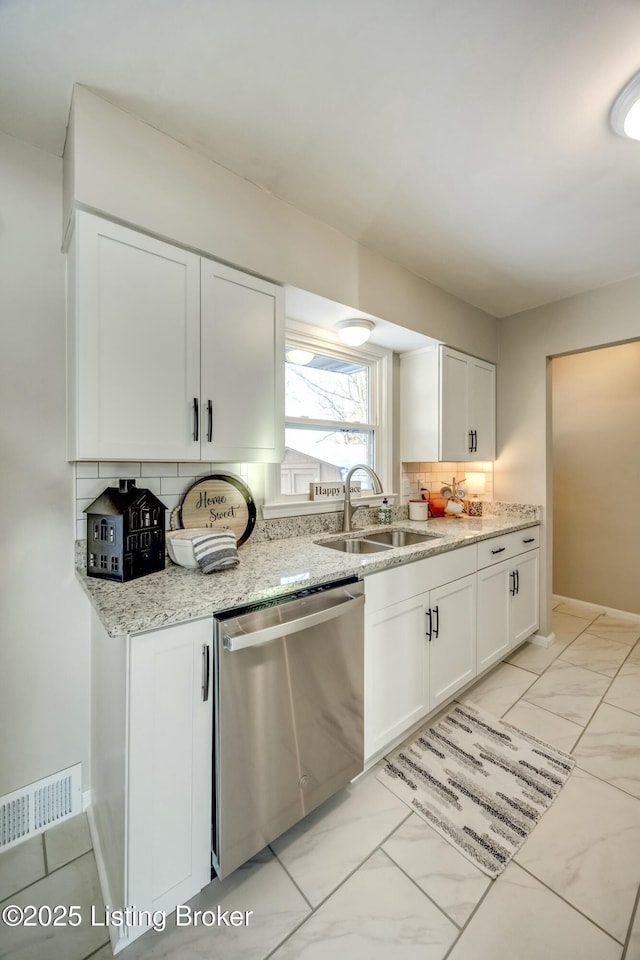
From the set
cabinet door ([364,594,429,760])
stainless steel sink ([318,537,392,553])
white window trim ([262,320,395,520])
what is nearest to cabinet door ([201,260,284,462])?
white window trim ([262,320,395,520])

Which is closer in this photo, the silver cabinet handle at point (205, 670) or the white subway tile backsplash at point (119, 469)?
the silver cabinet handle at point (205, 670)

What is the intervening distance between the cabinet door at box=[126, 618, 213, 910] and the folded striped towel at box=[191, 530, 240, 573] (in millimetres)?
343

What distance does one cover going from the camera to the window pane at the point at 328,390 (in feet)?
7.52

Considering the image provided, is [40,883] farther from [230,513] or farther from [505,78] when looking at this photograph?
[505,78]

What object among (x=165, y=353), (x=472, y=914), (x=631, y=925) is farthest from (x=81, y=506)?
(x=631, y=925)

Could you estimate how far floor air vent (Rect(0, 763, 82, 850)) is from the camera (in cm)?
138

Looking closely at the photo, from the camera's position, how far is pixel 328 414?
2475 millimetres

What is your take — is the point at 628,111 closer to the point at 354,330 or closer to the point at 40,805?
the point at 354,330

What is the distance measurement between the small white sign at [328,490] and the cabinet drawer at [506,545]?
0.86 metres

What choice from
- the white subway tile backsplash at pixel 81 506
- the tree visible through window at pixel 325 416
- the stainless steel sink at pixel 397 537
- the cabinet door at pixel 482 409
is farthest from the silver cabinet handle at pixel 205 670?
the cabinet door at pixel 482 409

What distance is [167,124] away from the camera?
136 cm

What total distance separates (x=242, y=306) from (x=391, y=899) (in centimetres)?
214

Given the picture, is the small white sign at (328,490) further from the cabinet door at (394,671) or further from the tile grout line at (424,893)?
the tile grout line at (424,893)

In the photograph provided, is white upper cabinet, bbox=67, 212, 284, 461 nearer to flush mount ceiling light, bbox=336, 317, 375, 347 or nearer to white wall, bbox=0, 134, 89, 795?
white wall, bbox=0, 134, 89, 795
